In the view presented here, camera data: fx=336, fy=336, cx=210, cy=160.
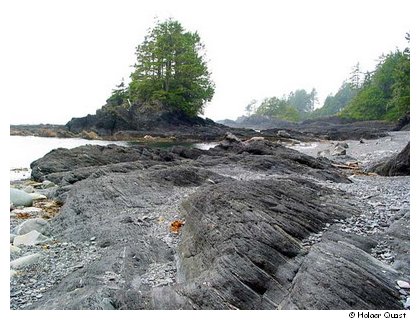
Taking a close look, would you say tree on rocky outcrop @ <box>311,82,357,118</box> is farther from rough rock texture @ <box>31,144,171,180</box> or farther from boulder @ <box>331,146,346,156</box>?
rough rock texture @ <box>31,144,171,180</box>

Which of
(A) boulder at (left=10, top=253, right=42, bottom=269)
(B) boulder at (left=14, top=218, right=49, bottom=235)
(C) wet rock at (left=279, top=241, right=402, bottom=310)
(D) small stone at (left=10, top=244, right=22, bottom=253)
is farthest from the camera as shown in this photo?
(B) boulder at (left=14, top=218, right=49, bottom=235)

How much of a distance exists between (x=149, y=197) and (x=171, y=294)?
6444 millimetres

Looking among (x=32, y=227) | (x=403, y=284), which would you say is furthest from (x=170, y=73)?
(x=403, y=284)

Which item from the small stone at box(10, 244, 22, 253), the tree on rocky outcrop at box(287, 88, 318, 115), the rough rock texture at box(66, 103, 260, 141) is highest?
the tree on rocky outcrop at box(287, 88, 318, 115)

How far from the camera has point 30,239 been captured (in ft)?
29.2

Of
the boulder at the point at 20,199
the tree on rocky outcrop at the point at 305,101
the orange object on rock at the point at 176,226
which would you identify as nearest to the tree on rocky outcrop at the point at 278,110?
the tree on rocky outcrop at the point at 305,101

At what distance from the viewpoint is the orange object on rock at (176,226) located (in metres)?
8.77

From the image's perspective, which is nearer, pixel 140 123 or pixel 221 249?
pixel 221 249

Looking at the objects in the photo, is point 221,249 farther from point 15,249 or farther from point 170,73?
point 170,73

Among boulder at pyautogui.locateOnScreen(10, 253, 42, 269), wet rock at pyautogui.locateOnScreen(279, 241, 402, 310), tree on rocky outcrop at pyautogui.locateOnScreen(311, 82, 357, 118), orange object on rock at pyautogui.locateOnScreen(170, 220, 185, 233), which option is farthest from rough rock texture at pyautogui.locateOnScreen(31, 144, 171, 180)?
tree on rocky outcrop at pyautogui.locateOnScreen(311, 82, 357, 118)

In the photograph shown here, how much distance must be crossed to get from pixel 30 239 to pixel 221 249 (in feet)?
18.6

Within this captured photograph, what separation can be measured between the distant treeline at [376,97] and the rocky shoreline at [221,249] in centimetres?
2231

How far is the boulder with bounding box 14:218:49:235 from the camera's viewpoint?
375 inches

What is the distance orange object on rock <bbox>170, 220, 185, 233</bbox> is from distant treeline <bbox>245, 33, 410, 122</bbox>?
2369 centimetres
